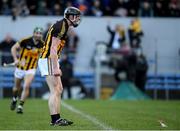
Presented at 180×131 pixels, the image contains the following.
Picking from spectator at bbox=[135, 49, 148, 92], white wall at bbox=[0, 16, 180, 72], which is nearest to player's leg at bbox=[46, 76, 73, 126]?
spectator at bbox=[135, 49, 148, 92]

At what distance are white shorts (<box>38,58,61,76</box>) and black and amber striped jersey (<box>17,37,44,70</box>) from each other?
4.38 m

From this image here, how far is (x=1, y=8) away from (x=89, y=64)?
4.63 m

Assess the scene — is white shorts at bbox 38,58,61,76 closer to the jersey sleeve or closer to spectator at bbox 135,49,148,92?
the jersey sleeve

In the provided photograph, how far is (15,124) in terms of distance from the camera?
12336mm

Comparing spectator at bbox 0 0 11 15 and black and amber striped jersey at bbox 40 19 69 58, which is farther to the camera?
spectator at bbox 0 0 11 15

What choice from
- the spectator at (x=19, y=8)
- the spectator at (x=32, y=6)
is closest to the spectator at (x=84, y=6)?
the spectator at (x=32, y=6)

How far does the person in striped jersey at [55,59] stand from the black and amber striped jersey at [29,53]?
443cm

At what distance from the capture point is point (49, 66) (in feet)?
39.8

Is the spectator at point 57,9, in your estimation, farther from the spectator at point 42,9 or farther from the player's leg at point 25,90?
the player's leg at point 25,90

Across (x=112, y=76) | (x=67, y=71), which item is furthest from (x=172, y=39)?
(x=67, y=71)

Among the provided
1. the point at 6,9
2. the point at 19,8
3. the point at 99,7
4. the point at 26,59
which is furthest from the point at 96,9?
the point at 26,59

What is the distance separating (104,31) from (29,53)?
11219 mm

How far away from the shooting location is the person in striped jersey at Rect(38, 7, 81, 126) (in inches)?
471

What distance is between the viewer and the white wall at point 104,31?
2727cm
